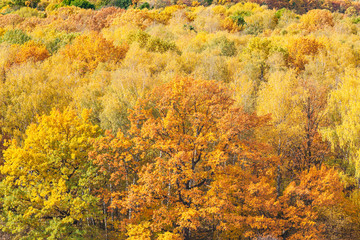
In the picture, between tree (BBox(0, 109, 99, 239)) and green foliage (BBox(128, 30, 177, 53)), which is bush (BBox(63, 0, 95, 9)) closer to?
green foliage (BBox(128, 30, 177, 53))

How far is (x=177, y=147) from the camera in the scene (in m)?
24.9

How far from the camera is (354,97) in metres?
30.7

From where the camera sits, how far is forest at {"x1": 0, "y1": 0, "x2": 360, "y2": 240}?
24.4 metres

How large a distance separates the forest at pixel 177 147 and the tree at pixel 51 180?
0.12 meters

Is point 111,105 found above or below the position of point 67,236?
above

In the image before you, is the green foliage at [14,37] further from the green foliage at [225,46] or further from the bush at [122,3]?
the bush at [122,3]

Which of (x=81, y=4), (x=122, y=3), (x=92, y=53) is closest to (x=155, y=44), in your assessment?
(x=92, y=53)

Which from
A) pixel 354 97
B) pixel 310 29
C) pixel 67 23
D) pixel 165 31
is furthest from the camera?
pixel 67 23

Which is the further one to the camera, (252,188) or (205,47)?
(205,47)

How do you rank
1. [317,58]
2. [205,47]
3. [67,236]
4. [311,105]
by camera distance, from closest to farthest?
[67,236], [311,105], [317,58], [205,47]

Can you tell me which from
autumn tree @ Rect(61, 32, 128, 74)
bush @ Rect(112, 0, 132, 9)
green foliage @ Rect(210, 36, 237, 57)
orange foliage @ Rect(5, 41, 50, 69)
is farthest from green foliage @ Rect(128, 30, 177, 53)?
bush @ Rect(112, 0, 132, 9)

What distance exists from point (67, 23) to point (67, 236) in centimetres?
7363

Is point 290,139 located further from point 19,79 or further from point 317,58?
point 19,79

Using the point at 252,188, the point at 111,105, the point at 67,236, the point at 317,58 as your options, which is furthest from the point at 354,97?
the point at 67,236
